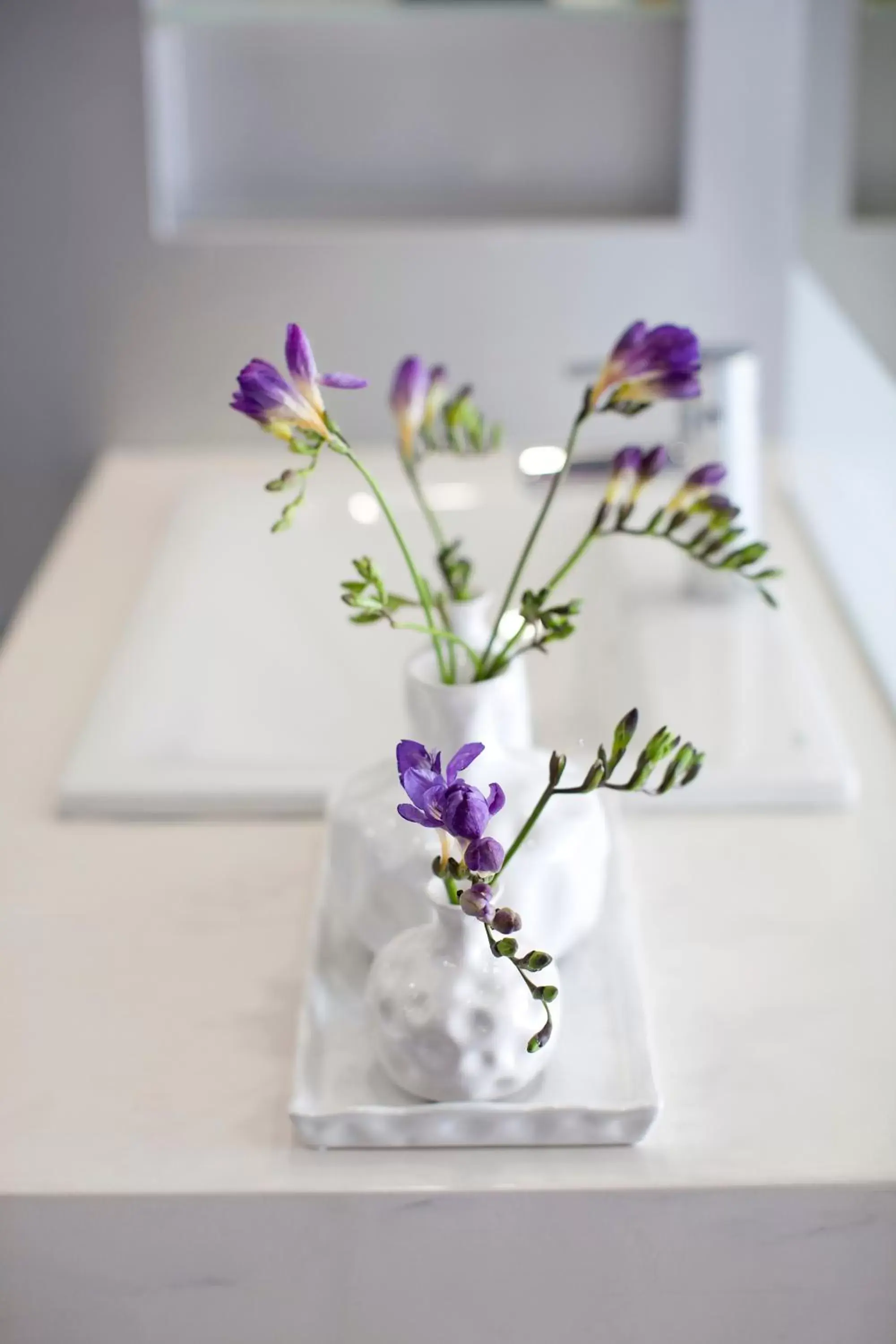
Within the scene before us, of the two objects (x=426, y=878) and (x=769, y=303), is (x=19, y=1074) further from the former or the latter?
(x=769, y=303)

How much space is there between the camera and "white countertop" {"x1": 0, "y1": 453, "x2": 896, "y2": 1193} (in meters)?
0.76

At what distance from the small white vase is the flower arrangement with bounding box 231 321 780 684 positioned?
143 millimetres

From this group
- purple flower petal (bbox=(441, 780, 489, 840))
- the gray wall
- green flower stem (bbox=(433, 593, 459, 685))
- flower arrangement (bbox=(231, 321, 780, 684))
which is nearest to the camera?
purple flower petal (bbox=(441, 780, 489, 840))

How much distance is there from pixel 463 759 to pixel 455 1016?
13 centimetres

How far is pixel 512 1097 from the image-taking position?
77 centimetres

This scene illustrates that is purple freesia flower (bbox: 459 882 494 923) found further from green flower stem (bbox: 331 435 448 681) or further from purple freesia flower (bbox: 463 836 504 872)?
green flower stem (bbox: 331 435 448 681)

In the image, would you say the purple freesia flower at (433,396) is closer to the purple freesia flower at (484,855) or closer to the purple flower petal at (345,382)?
the purple flower petal at (345,382)

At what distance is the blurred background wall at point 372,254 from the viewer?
1.46 meters

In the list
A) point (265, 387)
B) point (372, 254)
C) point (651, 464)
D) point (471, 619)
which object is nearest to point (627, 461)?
point (651, 464)

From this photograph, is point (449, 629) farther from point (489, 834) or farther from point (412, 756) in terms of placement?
point (412, 756)

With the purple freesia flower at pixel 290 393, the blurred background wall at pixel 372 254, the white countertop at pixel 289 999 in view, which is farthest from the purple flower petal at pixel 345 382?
the blurred background wall at pixel 372 254

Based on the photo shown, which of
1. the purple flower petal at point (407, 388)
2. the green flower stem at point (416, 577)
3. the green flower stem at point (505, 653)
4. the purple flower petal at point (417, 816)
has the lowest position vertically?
the purple flower petal at point (417, 816)

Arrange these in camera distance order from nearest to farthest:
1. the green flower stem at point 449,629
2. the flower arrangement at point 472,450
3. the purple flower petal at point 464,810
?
the purple flower petal at point 464,810
the flower arrangement at point 472,450
the green flower stem at point 449,629

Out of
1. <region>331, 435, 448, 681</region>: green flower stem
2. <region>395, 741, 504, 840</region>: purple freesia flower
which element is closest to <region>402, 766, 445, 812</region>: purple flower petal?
<region>395, 741, 504, 840</region>: purple freesia flower
